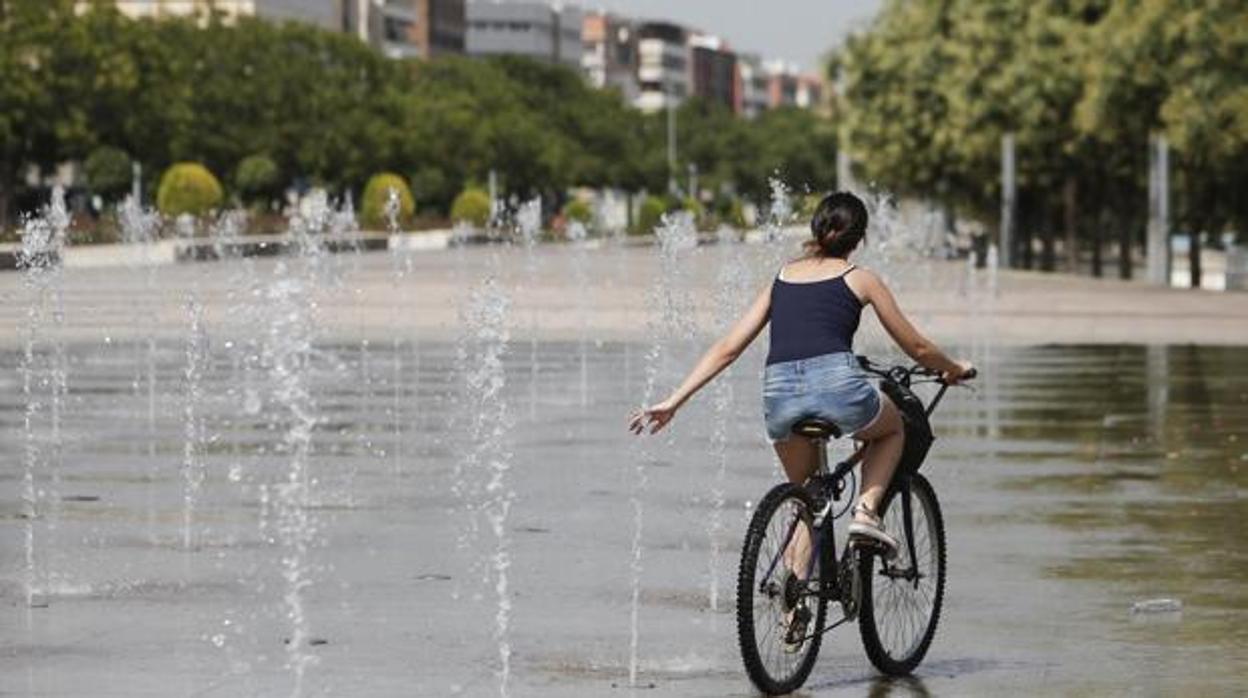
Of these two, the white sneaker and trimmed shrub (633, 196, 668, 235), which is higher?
the white sneaker

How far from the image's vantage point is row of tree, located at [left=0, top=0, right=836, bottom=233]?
102 metres

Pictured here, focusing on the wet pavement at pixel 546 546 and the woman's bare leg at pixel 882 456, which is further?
the wet pavement at pixel 546 546

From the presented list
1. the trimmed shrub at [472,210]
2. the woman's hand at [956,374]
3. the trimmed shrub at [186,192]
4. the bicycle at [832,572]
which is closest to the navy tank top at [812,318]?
the bicycle at [832,572]

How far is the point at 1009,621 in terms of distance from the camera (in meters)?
12.1

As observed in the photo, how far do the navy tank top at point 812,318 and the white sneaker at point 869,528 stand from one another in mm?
472

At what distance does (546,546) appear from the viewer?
577 inches

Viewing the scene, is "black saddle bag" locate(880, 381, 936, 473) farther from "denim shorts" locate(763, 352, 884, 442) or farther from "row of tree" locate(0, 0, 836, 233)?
"row of tree" locate(0, 0, 836, 233)

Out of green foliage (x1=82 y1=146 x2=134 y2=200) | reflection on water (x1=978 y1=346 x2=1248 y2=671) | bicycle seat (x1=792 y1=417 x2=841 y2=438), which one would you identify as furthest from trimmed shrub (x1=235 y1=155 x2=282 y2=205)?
bicycle seat (x1=792 y1=417 x2=841 y2=438)

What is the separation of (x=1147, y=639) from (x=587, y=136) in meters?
181

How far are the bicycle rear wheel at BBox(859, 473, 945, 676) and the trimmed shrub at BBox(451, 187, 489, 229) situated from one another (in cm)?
11728

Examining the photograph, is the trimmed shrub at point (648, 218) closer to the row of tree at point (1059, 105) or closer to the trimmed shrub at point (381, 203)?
the trimmed shrub at point (381, 203)

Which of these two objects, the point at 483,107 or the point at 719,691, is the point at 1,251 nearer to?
the point at 719,691

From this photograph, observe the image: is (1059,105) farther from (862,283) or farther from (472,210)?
(862,283)

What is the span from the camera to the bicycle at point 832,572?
986cm
